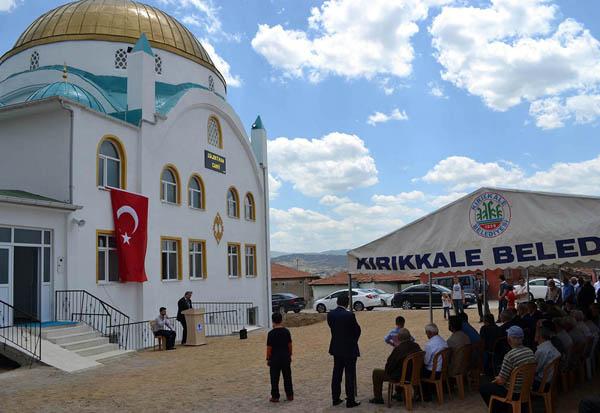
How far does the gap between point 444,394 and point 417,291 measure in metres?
21.3

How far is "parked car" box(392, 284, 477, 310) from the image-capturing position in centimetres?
2827

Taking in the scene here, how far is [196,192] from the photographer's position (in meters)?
21.9

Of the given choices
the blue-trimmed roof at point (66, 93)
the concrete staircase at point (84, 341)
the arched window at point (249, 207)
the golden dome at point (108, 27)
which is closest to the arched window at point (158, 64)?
the golden dome at point (108, 27)

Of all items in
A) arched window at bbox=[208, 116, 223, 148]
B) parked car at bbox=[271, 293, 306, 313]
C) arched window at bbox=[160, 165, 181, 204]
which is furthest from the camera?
parked car at bbox=[271, 293, 306, 313]

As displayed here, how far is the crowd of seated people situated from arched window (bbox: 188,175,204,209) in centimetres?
1415

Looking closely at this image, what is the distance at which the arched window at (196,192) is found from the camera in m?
21.4

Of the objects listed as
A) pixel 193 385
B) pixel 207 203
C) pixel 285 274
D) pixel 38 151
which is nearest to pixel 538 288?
pixel 207 203

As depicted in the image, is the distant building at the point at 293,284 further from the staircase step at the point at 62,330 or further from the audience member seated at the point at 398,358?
the audience member seated at the point at 398,358

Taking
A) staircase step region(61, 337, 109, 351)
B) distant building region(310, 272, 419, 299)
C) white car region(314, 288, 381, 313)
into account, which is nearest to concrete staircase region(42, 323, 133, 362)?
staircase step region(61, 337, 109, 351)

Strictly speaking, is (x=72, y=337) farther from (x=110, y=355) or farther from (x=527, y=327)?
(x=527, y=327)

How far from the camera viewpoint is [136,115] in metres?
18.5

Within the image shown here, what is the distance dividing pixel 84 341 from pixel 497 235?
34.6 ft

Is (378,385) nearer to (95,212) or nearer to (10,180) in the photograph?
(95,212)

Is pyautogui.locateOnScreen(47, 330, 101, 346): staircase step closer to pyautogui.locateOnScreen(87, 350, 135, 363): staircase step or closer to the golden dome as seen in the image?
pyautogui.locateOnScreen(87, 350, 135, 363): staircase step
